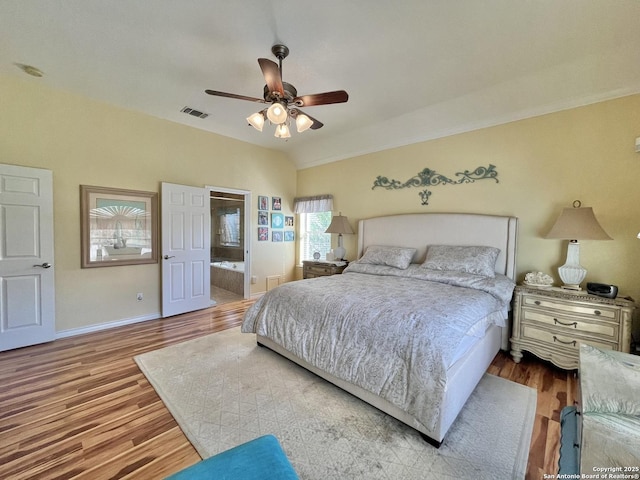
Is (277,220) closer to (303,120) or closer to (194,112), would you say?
(194,112)

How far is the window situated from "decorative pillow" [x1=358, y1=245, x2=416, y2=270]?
1.48 meters

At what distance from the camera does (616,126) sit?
2.59m

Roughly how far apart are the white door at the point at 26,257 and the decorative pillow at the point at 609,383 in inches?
186

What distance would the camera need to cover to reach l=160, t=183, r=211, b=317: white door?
158 inches

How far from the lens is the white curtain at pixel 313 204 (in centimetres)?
515

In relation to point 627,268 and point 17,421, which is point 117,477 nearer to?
point 17,421

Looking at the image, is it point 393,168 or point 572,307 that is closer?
point 572,307

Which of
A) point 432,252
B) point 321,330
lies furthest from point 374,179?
point 321,330

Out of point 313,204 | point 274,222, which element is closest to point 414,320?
point 313,204

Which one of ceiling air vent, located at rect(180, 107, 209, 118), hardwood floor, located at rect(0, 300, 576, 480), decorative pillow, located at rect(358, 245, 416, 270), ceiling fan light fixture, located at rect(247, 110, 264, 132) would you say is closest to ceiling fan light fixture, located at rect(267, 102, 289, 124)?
ceiling fan light fixture, located at rect(247, 110, 264, 132)

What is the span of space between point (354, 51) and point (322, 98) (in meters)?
0.58

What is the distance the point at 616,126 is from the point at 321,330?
11.5 ft

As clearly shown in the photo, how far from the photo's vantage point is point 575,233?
2.50 metres

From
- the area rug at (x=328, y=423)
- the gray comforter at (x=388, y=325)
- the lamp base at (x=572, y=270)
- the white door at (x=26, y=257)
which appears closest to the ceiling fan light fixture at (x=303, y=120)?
the gray comforter at (x=388, y=325)
